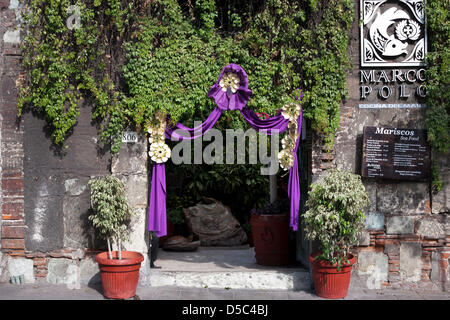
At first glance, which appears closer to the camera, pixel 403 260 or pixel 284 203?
pixel 403 260

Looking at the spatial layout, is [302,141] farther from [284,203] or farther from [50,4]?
[50,4]

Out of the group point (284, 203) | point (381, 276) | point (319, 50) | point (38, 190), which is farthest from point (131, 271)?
point (319, 50)

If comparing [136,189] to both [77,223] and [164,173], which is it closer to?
[164,173]

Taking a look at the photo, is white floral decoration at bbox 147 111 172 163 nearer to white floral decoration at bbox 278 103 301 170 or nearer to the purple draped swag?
the purple draped swag

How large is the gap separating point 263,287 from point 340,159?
191 cm

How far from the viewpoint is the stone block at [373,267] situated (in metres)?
6.34

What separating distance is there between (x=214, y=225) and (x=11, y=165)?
4041mm

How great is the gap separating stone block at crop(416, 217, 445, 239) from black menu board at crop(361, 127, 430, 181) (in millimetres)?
547

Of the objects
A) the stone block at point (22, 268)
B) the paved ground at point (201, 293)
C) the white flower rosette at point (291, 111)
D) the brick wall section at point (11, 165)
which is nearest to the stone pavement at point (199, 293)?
the paved ground at point (201, 293)

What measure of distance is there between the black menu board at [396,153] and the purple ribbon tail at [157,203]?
258 cm

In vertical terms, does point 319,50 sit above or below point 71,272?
above

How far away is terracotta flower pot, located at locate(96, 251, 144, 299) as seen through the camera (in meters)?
5.83

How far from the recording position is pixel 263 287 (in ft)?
20.9

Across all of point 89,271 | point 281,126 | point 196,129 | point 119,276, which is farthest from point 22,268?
point 281,126
